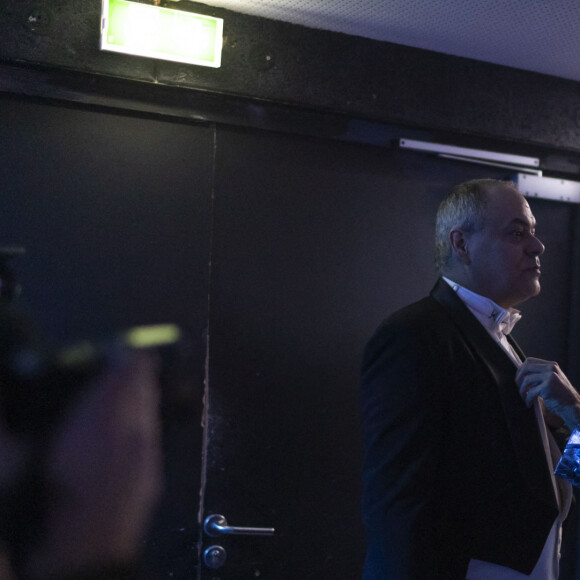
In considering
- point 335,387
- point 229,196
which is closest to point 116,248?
point 229,196

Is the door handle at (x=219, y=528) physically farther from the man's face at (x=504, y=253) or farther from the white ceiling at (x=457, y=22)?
the white ceiling at (x=457, y=22)

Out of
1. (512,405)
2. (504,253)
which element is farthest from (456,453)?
(504,253)

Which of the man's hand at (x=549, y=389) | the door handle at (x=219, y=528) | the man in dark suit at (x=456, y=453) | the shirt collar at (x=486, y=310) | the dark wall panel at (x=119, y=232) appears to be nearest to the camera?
the man in dark suit at (x=456, y=453)

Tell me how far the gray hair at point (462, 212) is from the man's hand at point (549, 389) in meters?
0.44

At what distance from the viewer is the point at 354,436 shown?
2393 millimetres

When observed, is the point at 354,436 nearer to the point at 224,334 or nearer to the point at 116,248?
the point at 224,334

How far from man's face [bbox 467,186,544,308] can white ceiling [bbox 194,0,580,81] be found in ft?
2.40

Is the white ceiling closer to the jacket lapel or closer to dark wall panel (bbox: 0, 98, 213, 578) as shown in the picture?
dark wall panel (bbox: 0, 98, 213, 578)

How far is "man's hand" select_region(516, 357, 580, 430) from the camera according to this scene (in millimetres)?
1652

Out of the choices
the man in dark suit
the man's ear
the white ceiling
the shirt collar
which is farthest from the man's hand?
the white ceiling

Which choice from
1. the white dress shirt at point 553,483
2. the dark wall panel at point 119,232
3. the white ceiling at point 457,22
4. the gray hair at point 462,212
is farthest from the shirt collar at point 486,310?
the white ceiling at point 457,22

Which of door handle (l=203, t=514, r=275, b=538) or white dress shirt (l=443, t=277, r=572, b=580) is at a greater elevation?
white dress shirt (l=443, t=277, r=572, b=580)

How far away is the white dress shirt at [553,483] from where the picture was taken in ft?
5.19

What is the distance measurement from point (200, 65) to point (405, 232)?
104cm
